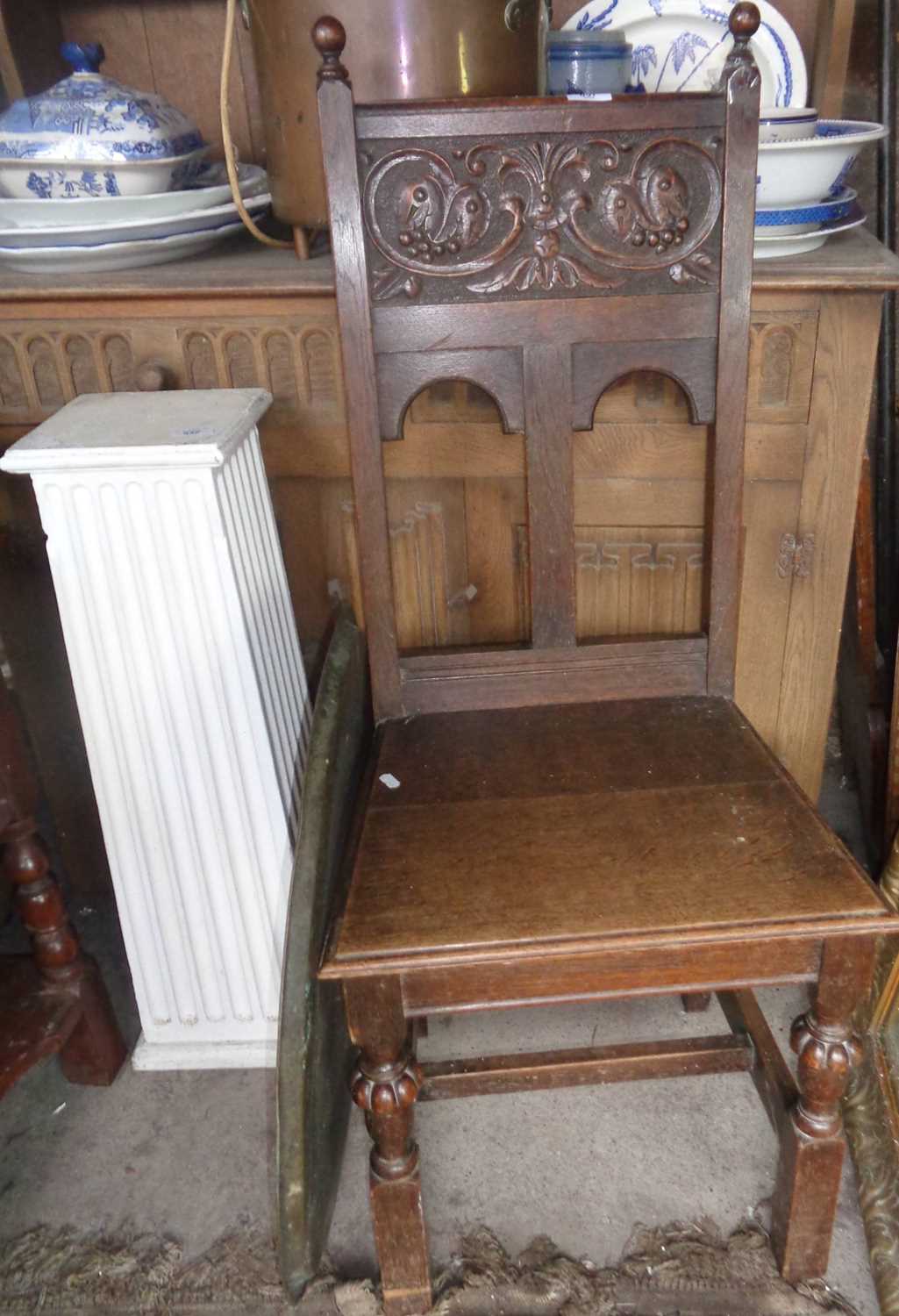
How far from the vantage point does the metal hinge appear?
1.45 m

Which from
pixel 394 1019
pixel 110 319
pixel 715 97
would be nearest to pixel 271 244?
pixel 110 319

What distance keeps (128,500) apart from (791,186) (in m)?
0.88

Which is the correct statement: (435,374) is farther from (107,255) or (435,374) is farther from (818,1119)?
(818,1119)

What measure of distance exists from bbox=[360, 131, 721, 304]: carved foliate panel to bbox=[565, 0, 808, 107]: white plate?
0.34 metres

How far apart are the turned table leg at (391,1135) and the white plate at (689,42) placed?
1228mm

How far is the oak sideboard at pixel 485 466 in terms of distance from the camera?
134 cm

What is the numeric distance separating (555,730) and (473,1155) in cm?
59

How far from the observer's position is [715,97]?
1137mm

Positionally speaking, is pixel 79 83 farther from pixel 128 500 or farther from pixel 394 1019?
pixel 394 1019

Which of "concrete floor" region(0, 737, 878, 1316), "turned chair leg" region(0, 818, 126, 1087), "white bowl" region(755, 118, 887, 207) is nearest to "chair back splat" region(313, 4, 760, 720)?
"white bowl" region(755, 118, 887, 207)

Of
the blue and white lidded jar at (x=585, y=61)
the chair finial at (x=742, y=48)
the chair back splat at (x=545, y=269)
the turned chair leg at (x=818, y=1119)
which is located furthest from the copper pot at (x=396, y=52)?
the turned chair leg at (x=818, y=1119)

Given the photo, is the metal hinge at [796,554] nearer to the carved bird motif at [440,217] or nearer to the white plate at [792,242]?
the white plate at [792,242]

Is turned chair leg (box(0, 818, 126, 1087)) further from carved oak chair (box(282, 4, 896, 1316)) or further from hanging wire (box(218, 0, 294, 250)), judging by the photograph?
hanging wire (box(218, 0, 294, 250))

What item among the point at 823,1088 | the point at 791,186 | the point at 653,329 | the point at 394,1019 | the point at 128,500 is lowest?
the point at 823,1088
